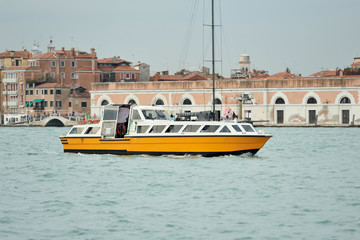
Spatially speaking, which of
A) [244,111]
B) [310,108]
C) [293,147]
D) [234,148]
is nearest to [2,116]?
[244,111]

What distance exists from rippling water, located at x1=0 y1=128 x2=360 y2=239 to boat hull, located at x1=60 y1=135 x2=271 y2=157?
0.30 meters

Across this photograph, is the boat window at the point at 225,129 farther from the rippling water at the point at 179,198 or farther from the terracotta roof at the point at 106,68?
the terracotta roof at the point at 106,68

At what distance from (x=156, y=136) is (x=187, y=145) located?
1.07 meters

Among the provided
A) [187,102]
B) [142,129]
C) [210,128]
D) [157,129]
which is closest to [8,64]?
[187,102]

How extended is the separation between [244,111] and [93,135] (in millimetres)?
38970

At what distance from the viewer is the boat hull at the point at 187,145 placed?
22297 mm

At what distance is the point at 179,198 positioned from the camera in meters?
15.6

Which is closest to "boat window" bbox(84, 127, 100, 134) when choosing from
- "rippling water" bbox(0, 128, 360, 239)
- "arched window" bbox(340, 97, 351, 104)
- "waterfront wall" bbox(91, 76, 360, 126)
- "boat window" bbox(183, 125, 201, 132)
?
"rippling water" bbox(0, 128, 360, 239)

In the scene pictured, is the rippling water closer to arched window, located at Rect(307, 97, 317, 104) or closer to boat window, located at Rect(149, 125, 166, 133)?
boat window, located at Rect(149, 125, 166, 133)

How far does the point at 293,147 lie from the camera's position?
31.9 metres

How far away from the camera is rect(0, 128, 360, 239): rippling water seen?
40.5ft

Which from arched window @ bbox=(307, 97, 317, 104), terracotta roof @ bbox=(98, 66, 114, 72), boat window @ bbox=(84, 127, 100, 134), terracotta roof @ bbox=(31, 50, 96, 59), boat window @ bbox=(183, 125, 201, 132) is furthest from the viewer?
terracotta roof @ bbox=(31, 50, 96, 59)

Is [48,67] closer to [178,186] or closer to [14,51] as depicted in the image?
[14,51]

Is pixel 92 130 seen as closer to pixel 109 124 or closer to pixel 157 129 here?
pixel 109 124
